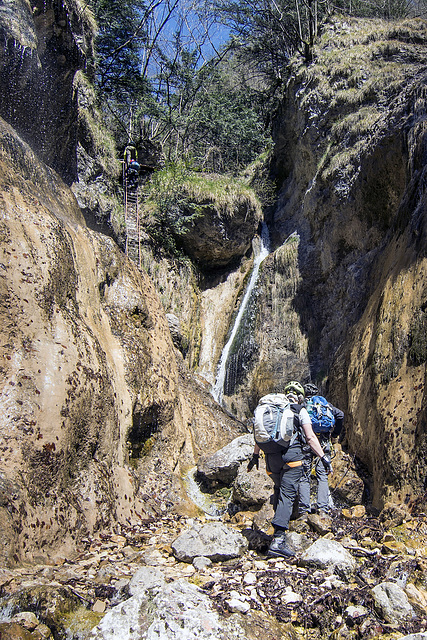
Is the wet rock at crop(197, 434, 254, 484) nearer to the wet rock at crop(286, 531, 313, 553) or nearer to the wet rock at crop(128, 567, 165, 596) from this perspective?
the wet rock at crop(286, 531, 313, 553)

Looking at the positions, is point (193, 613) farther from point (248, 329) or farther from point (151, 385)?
point (248, 329)

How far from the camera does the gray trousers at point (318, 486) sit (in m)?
4.82

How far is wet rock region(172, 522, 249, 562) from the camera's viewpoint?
13.1 feet

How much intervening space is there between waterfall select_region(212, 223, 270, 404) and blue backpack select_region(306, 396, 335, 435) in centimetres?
672

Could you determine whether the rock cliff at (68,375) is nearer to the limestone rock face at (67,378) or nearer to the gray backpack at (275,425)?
the limestone rock face at (67,378)

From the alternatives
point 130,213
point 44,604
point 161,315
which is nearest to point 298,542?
point 44,604

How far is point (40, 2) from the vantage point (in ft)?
22.2

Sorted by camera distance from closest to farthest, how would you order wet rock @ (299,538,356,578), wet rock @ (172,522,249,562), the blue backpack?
wet rock @ (299,538,356,578), wet rock @ (172,522,249,562), the blue backpack

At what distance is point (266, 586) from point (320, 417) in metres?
2.58

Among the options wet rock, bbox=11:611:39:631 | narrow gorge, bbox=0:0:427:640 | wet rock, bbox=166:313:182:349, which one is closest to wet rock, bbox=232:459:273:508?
narrow gorge, bbox=0:0:427:640

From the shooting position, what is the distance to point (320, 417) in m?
5.65

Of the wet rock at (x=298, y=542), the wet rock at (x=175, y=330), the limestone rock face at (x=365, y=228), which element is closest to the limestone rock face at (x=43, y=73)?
the wet rock at (x=175, y=330)

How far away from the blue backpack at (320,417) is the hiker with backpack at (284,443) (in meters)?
1.16

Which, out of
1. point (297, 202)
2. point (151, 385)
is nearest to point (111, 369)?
point (151, 385)
